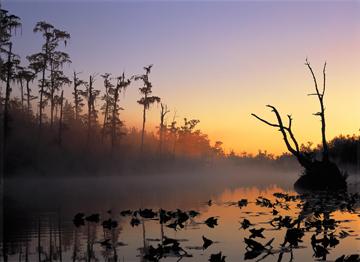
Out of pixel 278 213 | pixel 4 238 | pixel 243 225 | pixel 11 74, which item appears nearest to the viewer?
pixel 4 238

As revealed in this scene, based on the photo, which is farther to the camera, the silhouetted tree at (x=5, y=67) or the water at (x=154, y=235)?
the silhouetted tree at (x=5, y=67)

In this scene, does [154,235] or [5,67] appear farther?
[5,67]

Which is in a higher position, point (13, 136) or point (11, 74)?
point (11, 74)

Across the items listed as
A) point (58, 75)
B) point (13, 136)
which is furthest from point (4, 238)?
point (58, 75)

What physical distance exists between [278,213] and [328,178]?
15924mm

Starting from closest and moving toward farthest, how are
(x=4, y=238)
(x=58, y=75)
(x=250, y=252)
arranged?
(x=250, y=252), (x=4, y=238), (x=58, y=75)

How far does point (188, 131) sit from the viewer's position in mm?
101062

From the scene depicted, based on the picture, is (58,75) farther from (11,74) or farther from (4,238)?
(4,238)

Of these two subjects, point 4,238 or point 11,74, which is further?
point 11,74

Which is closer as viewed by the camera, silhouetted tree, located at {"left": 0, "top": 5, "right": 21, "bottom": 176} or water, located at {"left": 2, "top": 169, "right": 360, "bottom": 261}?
water, located at {"left": 2, "top": 169, "right": 360, "bottom": 261}

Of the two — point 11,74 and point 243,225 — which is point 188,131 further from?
point 243,225

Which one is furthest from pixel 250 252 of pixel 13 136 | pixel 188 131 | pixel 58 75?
pixel 188 131

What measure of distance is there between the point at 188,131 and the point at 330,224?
88261mm

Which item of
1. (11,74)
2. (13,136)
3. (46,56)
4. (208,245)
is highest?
(46,56)
